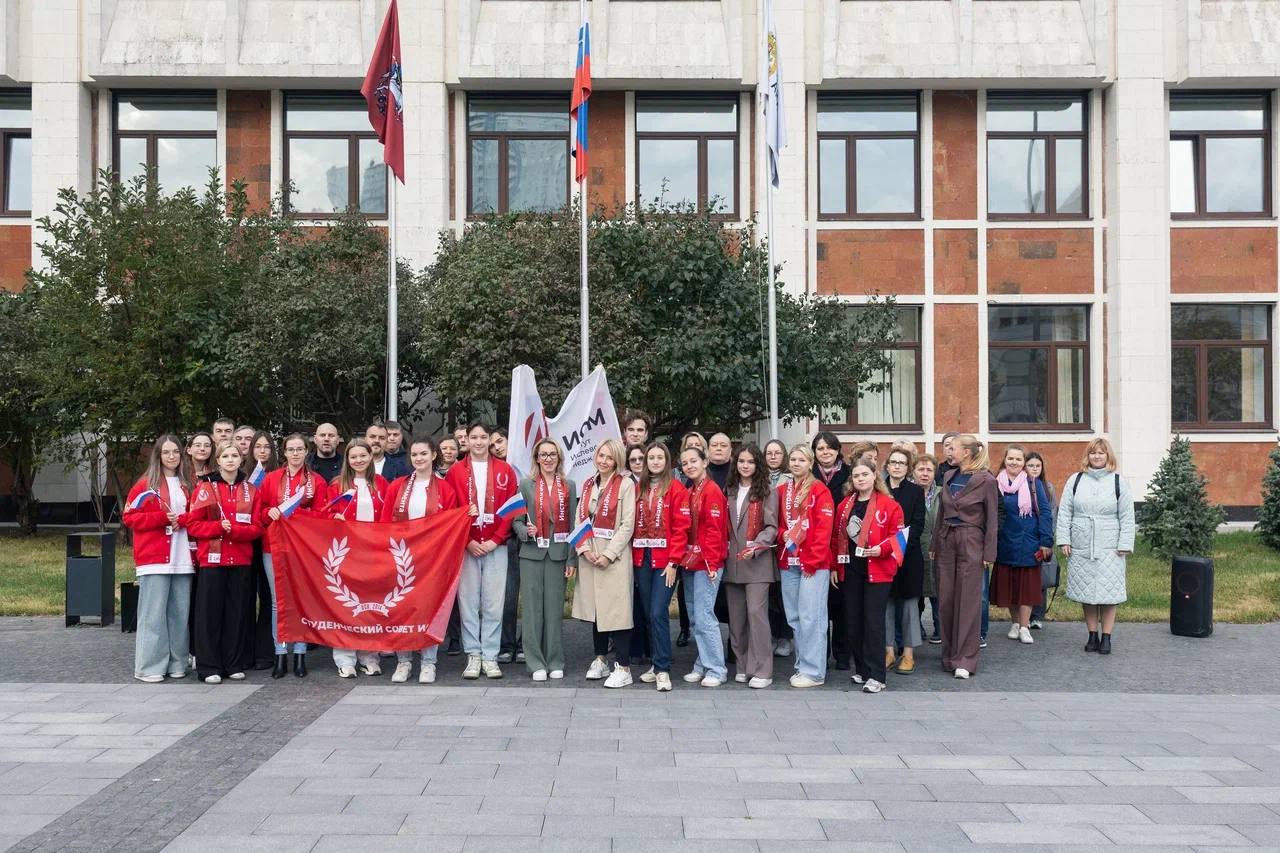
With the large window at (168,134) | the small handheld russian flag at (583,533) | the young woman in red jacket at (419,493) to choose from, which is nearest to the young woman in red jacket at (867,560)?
the small handheld russian flag at (583,533)

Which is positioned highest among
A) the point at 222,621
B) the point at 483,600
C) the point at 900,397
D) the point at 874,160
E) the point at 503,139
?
the point at 503,139

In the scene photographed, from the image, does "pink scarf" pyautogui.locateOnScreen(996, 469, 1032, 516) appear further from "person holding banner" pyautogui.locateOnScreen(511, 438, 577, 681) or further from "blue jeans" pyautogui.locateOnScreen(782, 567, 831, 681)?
"person holding banner" pyautogui.locateOnScreen(511, 438, 577, 681)

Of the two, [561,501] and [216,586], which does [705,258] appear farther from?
[216,586]

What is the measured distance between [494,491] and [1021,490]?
513cm

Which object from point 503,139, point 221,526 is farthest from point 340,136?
point 221,526

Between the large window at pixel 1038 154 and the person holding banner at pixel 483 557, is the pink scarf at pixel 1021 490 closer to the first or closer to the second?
the person holding banner at pixel 483 557

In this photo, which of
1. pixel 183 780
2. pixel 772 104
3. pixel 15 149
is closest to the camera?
pixel 183 780

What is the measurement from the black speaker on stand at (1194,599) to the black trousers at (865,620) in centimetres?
424

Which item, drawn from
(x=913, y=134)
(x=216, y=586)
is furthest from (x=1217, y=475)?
(x=216, y=586)

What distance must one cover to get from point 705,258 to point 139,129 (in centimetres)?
1300

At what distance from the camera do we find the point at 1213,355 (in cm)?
2392

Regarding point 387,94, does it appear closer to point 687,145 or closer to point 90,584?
point 90,584

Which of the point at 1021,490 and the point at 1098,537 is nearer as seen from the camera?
the point at 1098,537

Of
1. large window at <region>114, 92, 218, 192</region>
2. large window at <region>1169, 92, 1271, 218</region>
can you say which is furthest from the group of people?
large window at <region>1169, 92, 1271, 218</region>
